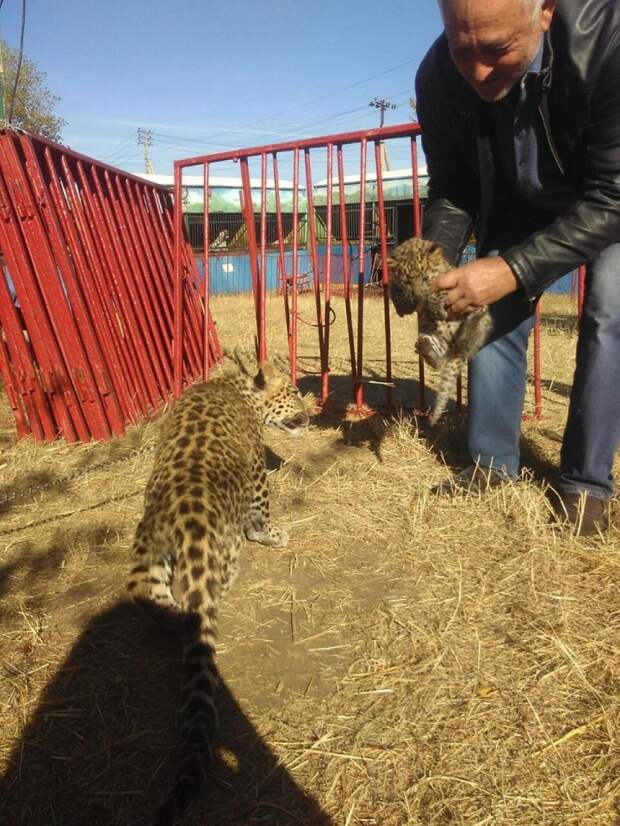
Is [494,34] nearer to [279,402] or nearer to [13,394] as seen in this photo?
[279,402]

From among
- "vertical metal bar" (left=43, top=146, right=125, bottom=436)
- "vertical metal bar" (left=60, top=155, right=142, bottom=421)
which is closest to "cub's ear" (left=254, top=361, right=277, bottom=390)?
"vertical metal bar" (left=43, top=146, right=125, bottom=436)

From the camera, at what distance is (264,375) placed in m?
4.71

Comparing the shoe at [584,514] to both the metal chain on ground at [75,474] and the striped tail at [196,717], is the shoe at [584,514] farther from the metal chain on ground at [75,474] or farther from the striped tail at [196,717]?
the metal chain on ground at [75,474]

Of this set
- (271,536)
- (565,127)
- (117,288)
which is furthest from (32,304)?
(565,127)

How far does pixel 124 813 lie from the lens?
2.16m

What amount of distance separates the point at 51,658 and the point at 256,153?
537 cm

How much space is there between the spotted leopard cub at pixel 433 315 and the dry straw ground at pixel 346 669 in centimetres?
103

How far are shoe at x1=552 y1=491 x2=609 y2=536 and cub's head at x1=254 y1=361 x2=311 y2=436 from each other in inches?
84.0

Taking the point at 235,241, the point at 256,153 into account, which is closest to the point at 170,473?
the point at 256,153

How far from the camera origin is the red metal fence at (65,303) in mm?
5730

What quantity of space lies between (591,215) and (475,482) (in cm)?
203

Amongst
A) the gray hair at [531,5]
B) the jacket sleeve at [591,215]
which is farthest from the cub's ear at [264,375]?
the gray hair at [531,5]

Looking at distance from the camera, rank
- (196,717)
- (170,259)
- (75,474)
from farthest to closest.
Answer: (170,259) → (75,474) → (196,717)

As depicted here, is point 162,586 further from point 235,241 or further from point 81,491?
point 235,241
